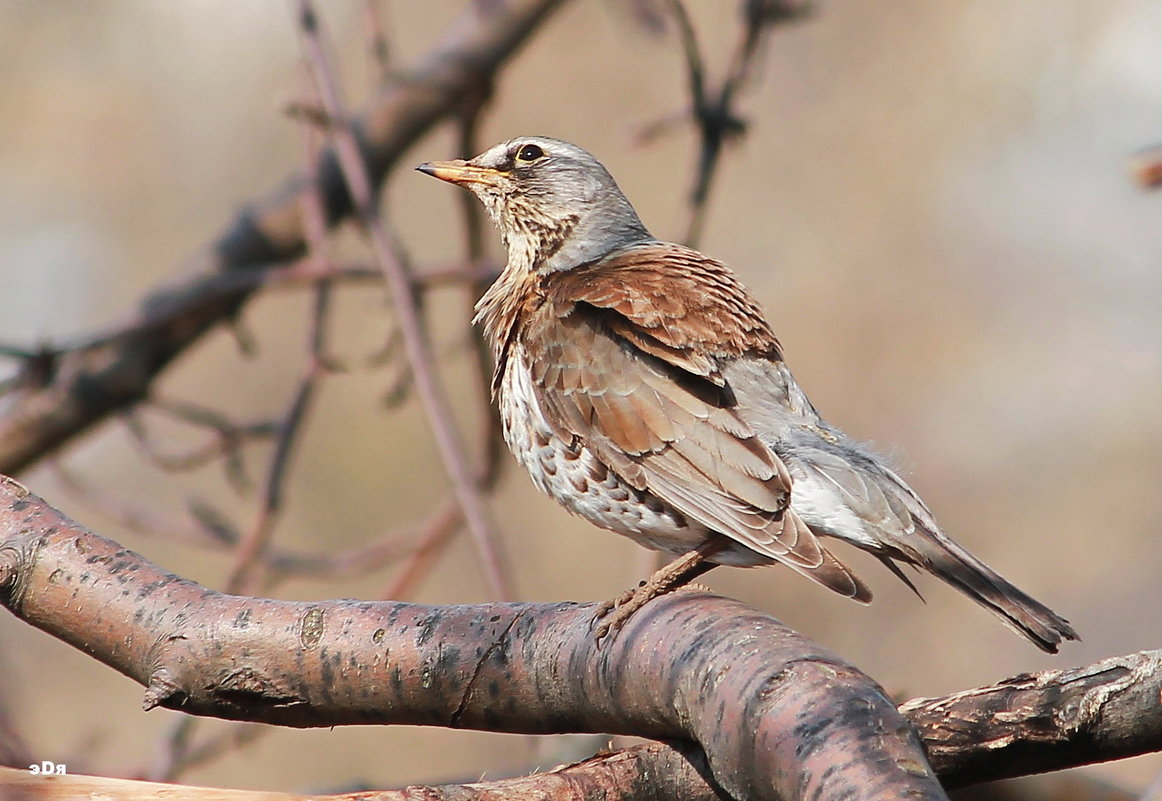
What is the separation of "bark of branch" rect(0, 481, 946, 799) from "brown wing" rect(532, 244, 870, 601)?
581mm

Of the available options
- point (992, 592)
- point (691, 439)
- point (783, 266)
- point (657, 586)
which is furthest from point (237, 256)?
point (783, 266)

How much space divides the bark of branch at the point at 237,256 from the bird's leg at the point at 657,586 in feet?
7.37

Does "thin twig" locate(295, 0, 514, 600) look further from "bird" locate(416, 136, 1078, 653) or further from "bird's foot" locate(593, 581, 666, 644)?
"bird's foot" locate(593, 581, 666, 644)

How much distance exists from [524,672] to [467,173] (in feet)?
7.09

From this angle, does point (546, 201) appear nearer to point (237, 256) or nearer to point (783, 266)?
point (237, 256)

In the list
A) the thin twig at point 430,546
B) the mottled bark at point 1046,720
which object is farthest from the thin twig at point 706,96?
the mottled bark at point 1046,720

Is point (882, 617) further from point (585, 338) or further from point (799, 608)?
point (585, 338)

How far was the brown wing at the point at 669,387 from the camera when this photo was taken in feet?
10.7

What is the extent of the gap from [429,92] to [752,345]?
2.21m

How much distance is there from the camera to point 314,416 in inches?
401

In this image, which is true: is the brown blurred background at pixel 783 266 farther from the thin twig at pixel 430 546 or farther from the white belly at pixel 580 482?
the white belly at pixel 580 482

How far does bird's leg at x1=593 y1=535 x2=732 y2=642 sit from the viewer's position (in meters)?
2.64

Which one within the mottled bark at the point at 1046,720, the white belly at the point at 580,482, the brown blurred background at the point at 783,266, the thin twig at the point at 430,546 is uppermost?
the brown blurred background at the point at 783,266

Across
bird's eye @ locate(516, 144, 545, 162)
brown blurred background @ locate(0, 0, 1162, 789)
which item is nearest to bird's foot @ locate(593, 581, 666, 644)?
bird's eye @ locate(516, 144, 545, 162)
